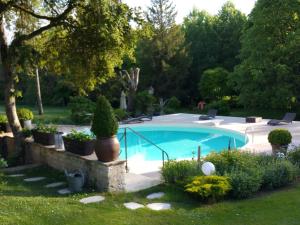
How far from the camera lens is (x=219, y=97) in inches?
1096

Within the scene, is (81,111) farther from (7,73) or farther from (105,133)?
(105,133)

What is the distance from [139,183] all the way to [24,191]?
228 cm

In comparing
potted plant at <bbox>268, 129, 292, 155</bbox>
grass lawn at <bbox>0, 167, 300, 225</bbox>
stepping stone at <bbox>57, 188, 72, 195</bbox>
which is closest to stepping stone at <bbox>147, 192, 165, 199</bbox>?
grass lawn at <bbox>0, 167, 300, 225</bbox>

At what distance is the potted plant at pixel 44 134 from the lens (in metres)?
10.0

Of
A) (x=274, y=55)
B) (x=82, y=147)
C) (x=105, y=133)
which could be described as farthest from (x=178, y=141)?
(x=105, y=133)

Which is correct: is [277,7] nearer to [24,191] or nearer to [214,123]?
[214,123]

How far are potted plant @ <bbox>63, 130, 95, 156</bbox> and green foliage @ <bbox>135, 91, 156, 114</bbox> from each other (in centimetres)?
1541

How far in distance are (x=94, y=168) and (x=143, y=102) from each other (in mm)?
16559

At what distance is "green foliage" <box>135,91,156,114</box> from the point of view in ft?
78.8

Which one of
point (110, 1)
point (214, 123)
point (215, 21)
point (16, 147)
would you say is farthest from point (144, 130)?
point (215, 21)

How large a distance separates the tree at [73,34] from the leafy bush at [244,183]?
4.33 meters

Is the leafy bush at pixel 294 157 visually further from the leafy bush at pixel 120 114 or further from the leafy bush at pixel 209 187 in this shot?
the leafy bush at pixel 120 114

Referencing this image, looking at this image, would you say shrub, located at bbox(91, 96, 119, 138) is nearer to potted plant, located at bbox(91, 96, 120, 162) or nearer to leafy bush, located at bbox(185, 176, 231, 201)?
potted plant, located at bbox(91, 96, 120, 162)

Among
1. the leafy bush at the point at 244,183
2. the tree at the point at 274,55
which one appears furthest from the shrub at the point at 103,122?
the tree at the point at 274,55
